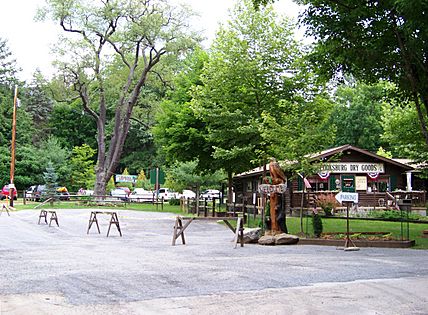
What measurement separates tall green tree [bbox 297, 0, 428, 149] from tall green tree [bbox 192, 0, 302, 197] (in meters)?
7.71

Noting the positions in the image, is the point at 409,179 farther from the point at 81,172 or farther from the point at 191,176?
the point at 81,172

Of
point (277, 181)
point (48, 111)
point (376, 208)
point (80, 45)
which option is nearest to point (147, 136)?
point (48, 111)

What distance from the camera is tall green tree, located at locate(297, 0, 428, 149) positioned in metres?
12.8

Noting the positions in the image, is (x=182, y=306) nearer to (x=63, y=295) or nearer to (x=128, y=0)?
(x=63, y=295)

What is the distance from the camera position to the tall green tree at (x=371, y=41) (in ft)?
41.9

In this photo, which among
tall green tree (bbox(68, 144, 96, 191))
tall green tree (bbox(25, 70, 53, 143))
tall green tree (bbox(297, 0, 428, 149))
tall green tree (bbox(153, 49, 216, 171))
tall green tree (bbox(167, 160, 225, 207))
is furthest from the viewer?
tall green tree (bbox(25, 70, 53, 143))

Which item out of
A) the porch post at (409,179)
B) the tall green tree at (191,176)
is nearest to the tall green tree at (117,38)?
the tall green tree at (191,176)

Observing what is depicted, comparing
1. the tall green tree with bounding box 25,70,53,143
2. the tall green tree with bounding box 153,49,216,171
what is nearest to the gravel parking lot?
the tall green tree with bounding box 153,49,216,171

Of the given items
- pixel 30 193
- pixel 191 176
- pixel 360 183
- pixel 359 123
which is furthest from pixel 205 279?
pixel 359 123

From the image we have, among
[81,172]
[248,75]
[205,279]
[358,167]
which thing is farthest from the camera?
[81,172]

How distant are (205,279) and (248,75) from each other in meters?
15.1

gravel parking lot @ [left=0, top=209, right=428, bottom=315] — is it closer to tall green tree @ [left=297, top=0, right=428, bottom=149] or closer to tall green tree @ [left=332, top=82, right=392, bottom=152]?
tall green tree @ [left=297, top=0, right=428, bottom=149]

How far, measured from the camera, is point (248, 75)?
73.3ft

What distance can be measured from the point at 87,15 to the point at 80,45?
7.60ft
